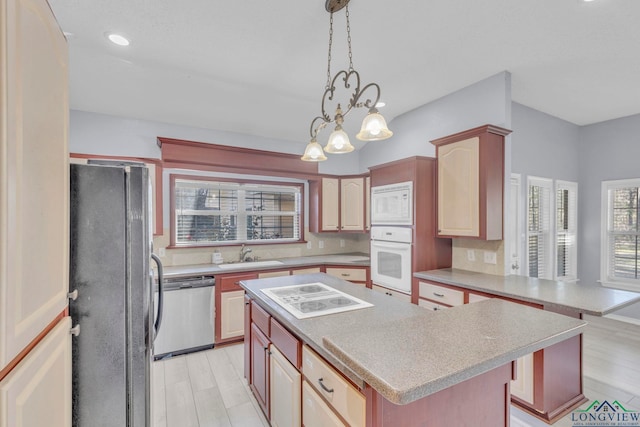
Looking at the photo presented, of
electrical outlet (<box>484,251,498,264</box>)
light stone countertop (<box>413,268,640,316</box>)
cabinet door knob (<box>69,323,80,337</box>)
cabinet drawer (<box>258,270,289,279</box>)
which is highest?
electrical outlet (<box>484,251,498,264</box>)

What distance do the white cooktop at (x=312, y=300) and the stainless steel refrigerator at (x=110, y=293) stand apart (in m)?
0.81

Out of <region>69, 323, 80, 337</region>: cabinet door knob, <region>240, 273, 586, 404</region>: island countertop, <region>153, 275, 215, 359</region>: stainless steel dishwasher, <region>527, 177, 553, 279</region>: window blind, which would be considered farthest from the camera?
<region>527, 177, 553, 279</region>: window blind

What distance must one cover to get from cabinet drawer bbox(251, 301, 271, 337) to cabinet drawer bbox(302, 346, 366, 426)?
53 cm

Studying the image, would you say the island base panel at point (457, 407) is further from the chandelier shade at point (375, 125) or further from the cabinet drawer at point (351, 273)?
the cabinet drawer at point (351, 273)

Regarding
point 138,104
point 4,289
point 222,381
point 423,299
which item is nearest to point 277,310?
point 4,289

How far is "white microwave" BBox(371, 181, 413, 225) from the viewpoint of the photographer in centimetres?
308

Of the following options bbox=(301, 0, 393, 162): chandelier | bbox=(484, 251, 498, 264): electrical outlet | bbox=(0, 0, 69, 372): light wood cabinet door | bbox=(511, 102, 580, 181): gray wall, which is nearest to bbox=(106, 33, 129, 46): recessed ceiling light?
bbox=(0, 0, 69, 372): light wood cabinet door

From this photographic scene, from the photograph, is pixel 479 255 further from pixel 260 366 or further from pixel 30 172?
pixel 30 172

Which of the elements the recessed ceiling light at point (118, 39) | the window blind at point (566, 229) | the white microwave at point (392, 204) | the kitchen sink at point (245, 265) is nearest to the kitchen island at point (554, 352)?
the white microwave at point (392, 204)

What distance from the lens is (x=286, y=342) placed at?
1683mm

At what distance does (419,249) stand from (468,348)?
6.78ft

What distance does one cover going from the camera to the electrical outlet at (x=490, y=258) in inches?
115

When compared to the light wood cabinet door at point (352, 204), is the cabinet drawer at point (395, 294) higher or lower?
lower

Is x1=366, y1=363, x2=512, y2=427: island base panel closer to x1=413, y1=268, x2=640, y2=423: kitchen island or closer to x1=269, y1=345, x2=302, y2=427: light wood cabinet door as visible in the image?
x1=269, y1=345, x2=302, y2=427: light wood cabinet door
